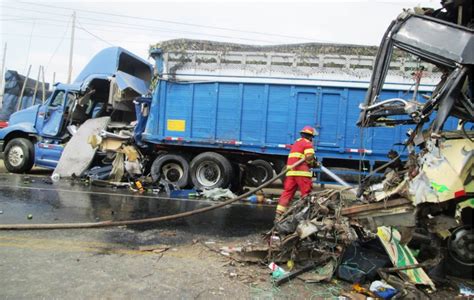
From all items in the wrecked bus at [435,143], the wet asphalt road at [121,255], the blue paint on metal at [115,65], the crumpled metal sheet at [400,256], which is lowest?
the wet asphalt road at [121,255]

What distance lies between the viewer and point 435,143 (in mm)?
3305

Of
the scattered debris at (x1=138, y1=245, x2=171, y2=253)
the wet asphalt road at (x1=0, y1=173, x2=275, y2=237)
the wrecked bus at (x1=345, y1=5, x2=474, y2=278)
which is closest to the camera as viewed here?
the wrecked bus at (x1=345, y1=5, x2=474, y2=278)

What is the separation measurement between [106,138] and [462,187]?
8852 millimetres

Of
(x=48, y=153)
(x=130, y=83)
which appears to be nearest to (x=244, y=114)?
(x=130, y=83)

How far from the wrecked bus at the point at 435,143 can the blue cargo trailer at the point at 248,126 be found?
488cm

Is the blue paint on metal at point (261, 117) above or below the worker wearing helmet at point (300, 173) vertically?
above

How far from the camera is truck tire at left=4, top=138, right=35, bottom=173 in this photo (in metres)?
10.8

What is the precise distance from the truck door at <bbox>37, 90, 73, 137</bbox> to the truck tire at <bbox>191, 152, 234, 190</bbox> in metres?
4.28

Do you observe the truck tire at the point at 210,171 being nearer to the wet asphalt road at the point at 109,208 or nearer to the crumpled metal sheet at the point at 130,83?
the wet asphalt road at the point at 109,208

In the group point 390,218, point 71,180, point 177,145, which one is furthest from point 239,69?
point 390,218

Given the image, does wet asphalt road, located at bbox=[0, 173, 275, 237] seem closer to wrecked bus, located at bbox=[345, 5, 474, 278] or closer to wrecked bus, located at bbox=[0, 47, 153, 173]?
wrecked bus, located at bbox=[0, 47, 153, 173]

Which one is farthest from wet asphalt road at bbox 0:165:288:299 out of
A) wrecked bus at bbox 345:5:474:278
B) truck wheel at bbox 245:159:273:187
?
truck wheel at bbox 245:159:273:187

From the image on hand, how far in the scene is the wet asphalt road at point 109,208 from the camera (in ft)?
18.8

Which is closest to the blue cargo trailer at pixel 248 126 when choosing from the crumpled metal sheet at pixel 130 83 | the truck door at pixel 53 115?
the crumpled metal sheet at pixel 130 83
